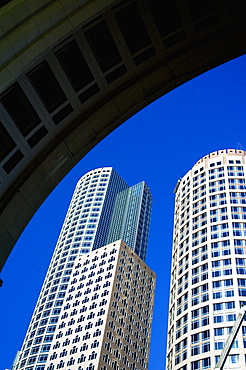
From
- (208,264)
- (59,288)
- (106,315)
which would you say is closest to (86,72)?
(208,264)

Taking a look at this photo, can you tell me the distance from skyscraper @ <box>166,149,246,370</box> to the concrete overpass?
6798cm

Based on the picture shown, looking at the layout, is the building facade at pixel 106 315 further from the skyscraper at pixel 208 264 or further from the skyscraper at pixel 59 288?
the skyscraper at pixel 208 264

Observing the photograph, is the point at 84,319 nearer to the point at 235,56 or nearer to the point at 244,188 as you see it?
the point at 244,188

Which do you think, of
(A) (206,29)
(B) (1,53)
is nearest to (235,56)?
(A) (206,29)

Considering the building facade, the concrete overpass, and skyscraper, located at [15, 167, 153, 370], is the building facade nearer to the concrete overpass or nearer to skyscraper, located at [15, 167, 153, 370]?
skyscraper, located at [15, 167, 153, 370]

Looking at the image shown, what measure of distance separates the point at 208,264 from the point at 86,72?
8258 centimetres

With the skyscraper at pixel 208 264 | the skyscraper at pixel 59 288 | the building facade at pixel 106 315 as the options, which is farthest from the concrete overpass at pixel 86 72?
the skyscraper at pixel 59 288

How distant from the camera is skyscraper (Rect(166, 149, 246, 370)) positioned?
77938 millimetres

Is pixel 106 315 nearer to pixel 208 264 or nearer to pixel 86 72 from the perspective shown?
pixel 208 264

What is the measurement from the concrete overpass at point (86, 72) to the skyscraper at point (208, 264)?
67980 mm

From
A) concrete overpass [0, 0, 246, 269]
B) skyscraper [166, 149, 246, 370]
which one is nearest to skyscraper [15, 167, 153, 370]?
skyscraper [166, 149, 246, 370]

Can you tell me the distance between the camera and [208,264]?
91.0 m

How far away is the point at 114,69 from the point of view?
46.7ft

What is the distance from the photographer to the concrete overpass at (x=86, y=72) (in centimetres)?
1248
